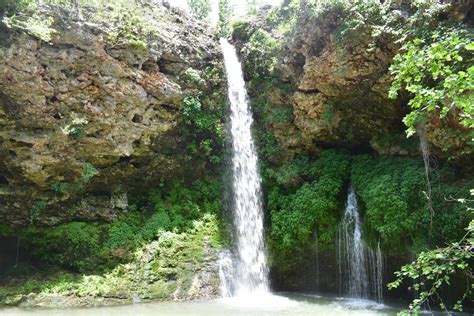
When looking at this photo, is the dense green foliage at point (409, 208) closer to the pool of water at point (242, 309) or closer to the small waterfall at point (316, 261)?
the small waterfall at point (316, 261)

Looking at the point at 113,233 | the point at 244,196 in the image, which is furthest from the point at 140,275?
the point at 244,196

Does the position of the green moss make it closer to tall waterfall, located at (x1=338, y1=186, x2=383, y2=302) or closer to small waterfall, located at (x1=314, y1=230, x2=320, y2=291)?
small waterfall, located at (x1=314, y1=230, x2=320, y2=291)

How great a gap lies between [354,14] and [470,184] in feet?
18.2

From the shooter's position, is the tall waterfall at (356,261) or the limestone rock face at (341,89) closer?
the tall waterfall at (356,261)

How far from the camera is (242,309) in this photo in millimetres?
9016

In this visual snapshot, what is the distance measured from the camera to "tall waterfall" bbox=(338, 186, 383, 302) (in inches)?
400

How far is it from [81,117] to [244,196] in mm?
5886

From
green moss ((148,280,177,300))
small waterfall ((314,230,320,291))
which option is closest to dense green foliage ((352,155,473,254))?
small waterfall ((314,230,320,291))

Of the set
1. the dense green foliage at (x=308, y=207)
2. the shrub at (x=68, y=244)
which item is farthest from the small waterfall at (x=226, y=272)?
the shrub at (x=68, y=244)

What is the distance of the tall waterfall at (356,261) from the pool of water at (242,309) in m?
0.40

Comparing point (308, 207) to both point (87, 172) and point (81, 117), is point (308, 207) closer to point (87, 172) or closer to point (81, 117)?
point (87, 172)

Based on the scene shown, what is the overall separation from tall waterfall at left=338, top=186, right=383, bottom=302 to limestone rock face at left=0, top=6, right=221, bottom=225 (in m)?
6.18

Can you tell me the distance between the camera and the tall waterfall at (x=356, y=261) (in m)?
10.2

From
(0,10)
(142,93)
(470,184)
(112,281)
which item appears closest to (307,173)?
(470,184)
